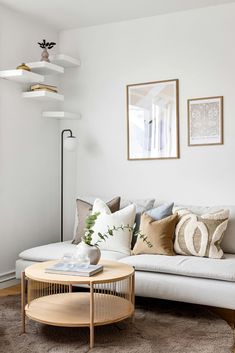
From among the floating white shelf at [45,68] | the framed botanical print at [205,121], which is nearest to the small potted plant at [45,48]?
the floating white shelf at [45,68]

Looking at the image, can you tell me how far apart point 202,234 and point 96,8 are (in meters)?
2.36

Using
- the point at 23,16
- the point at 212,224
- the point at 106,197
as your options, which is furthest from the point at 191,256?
the point at 23,16

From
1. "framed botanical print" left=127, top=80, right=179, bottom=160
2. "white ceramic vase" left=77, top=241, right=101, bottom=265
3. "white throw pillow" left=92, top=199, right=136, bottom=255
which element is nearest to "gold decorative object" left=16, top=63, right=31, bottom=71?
"framed botanical print" left=127, top=80, right=179, bottom=160

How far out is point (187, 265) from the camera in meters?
3.59

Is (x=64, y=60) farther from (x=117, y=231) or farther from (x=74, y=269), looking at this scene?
(x=74, y=269)

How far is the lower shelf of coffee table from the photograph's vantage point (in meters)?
3.08

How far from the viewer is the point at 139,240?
13.4ft

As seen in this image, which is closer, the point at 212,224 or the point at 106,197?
the point at 212,224

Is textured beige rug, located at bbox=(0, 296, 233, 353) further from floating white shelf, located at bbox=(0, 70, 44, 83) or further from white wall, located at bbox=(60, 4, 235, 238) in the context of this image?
floating white shelf, located at bbox=(0, 70, 44, 83)

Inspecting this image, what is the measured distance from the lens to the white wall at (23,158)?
4551 millimetres

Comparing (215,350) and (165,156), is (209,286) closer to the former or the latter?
(215,350)

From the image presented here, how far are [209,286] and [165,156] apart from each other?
1.63 metres

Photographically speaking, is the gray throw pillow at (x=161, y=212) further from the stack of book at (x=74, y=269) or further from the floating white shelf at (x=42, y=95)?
the floating white shelf at (x=42, y=95)

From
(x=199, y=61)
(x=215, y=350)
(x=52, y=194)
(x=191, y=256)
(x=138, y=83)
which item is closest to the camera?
(x=215, y=350)
